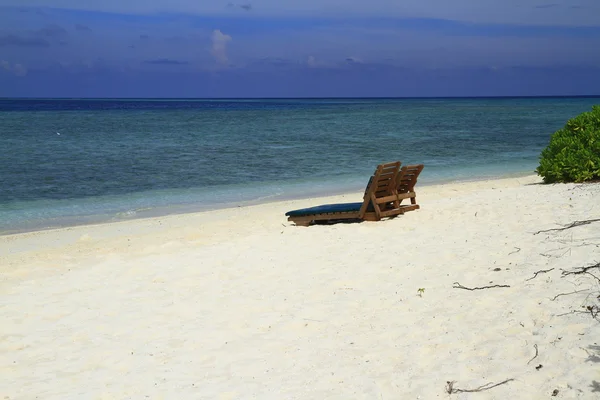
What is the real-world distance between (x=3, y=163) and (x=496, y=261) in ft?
85.9

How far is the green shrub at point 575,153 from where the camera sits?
43.0 feet

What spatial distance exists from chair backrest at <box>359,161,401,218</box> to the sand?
78cm

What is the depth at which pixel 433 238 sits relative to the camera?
9492 millimetres

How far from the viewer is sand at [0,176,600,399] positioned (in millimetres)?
5098

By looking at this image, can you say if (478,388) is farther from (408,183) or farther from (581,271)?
(408,183)

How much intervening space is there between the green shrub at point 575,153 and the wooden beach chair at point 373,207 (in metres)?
4.11

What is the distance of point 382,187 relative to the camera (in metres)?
11.6

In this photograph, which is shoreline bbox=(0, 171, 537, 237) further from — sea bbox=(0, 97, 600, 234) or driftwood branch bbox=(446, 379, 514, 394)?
driftwood branch bbox=(446, 379, 514, 394)

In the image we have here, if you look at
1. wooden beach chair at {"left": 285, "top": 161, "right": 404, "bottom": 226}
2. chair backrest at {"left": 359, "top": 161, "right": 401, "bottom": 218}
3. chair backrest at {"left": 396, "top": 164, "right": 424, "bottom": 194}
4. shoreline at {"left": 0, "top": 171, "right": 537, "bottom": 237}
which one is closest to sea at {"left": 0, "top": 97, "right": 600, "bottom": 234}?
shoreline at {"left": 0, "top": 171, "right": 537, "bottom": 237}

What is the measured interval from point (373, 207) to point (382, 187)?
16.5 inches

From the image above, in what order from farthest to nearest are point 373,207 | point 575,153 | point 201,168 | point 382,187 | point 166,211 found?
point 201,168 → point 166,211 → point 575,153 → point 382,187 → point 373,207

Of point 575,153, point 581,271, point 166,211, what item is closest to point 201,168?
point 166,211

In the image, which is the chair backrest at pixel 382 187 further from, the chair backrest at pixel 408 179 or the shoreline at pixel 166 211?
the shoreline at pixel 166 211

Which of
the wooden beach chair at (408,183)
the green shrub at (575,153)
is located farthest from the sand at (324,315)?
the green shrub at (575,153)
